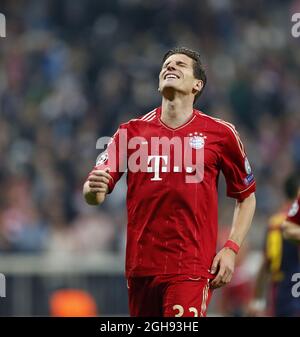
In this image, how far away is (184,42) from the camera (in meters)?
20.2

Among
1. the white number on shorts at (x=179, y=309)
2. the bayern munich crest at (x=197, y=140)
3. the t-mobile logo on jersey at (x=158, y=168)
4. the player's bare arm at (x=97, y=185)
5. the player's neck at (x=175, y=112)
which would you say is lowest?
the white number on shorts at (x=179, y=309)

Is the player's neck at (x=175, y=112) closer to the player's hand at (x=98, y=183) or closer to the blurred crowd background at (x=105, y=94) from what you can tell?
the player's hand at (x=98, y=183)

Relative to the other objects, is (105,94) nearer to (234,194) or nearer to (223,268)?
(234,194)

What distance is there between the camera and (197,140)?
7.78m

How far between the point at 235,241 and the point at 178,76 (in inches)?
42.9

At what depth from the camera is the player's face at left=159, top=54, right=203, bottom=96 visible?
775 cm

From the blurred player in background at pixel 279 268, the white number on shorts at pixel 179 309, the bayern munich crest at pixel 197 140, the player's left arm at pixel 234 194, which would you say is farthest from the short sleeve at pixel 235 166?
the blurred player in background at pixel 279 268

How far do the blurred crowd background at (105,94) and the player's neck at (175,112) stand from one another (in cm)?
667

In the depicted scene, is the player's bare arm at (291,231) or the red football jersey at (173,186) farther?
the player's bare arm at (291,231)

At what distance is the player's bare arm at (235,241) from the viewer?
768 cm

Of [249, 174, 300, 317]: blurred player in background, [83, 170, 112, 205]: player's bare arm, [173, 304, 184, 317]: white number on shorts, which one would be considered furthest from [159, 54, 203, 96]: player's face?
[249, 174, 300, 317]: blurred player in background

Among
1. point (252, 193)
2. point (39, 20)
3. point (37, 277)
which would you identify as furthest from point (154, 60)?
point (252, 193)

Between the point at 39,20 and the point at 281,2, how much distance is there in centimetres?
415

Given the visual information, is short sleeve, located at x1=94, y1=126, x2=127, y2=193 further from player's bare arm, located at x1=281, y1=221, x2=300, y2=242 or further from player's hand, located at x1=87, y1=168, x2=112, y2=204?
player's bare arm, located at x1=281, y1=221, x2=300, y2=242
